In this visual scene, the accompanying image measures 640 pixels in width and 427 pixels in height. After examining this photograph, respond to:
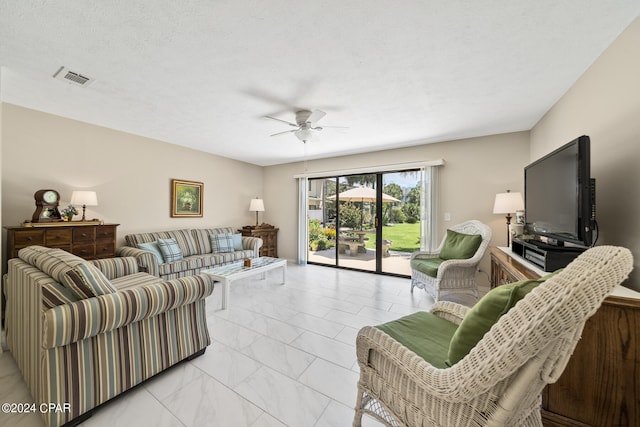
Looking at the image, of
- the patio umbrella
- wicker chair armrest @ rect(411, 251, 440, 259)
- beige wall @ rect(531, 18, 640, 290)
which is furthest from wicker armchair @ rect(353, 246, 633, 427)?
the patio umbrella

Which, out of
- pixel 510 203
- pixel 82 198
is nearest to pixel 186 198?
pixel 82 198

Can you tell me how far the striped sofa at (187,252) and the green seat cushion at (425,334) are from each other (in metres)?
3.25

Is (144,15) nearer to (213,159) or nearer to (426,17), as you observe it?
(426,17)

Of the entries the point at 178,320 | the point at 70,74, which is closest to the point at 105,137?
the point at 70,74

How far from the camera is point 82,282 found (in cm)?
141

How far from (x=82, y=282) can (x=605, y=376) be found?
290cm

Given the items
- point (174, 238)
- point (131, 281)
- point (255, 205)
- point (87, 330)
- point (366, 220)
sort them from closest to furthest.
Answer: point (87, 330) < point (131, 281) < point (174, 238) < point (366, 220) < point (255, 205)

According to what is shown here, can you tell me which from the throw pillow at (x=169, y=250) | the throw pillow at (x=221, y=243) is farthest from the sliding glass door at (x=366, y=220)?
the throw pillow at (x=169, y=250)

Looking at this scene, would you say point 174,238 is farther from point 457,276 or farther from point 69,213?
point 457,276

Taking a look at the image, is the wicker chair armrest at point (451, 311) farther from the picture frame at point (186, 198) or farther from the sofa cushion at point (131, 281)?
the picture frame at point (186, 198)

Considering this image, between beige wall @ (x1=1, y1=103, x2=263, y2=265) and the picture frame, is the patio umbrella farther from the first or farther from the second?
the picture frame

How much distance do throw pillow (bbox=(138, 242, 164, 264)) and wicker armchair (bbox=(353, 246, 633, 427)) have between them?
357 centimetres

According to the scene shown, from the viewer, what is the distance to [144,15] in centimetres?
147

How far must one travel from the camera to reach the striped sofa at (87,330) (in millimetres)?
1297
